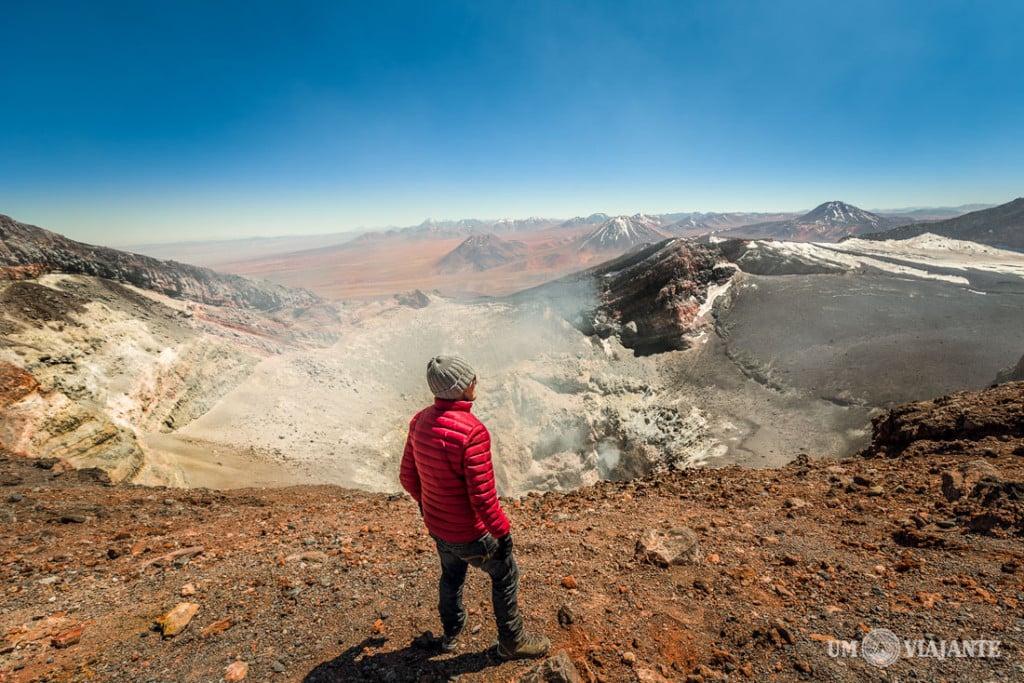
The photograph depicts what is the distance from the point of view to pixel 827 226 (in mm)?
116125

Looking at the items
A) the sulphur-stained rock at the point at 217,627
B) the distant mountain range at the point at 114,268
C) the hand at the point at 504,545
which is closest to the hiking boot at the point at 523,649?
the hand at the point at 504,545

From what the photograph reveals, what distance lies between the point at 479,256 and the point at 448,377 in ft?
384

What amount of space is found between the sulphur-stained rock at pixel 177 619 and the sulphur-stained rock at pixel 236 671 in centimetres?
71

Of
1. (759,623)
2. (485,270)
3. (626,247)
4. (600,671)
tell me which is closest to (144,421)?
(600,671)

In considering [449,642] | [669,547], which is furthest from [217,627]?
[669,547]

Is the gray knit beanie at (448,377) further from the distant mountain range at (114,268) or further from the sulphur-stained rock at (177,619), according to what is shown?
the distant mountain range at (114,268)

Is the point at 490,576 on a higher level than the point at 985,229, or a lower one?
lower

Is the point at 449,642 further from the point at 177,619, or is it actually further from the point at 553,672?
the point at 177,619

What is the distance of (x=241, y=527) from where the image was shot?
510 cm

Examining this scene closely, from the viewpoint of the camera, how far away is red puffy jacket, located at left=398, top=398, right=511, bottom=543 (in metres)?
2.32

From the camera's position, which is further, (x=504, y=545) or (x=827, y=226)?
(x=827, y=226)

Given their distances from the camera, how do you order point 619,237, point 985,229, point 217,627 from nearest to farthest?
point 217,627 < point 985,229 < point 619,237

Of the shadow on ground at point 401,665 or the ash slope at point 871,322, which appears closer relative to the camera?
the shadow on ground at point 401,665

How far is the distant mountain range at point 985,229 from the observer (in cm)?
5116
